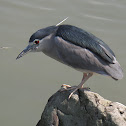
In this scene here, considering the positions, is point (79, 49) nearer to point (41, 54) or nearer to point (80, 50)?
point (80, 50)

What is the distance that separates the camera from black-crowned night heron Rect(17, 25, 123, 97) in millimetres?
5230

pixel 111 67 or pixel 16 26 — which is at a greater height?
pixel 111 67

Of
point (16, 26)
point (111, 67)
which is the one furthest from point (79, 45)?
point (16, 26)

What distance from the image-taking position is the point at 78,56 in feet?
17.6

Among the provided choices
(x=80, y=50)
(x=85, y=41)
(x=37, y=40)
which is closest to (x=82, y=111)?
(x=80, y=50)

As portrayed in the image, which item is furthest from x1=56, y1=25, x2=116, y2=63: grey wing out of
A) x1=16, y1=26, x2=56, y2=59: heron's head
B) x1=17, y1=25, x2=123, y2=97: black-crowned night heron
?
x1=16, y1=26, x2=56, y2=59: heron's head

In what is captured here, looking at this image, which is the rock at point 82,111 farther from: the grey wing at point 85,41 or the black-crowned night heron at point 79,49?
the grey wing at point 85,41

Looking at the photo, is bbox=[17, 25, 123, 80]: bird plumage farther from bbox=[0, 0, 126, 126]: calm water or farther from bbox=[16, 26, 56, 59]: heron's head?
bbox=[0, 0, 126, 126]: calm water

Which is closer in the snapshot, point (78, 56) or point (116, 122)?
point (116, 122)

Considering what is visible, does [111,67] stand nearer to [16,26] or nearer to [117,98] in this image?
[117,98]

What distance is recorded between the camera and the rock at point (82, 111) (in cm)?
475

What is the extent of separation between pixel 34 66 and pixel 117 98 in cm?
207

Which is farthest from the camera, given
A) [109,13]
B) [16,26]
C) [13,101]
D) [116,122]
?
[109,13]

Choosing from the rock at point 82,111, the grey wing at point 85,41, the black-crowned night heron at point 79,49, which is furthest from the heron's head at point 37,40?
the rock at point 82,111
